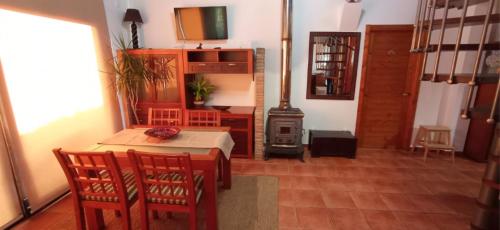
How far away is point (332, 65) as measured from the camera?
11.9 feet

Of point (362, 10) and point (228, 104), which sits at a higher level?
point (362, 10)

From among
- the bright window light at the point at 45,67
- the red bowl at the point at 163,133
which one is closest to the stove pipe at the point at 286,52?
the red bowl at the point at 163,133

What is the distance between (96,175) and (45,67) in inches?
58.3

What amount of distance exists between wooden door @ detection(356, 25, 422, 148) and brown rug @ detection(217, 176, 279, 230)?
200 cm

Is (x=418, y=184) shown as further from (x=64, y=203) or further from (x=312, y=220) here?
(x=64, y=203)

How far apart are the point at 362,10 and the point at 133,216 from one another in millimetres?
3833

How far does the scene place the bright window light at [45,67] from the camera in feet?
6.81

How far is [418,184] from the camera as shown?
2.81m

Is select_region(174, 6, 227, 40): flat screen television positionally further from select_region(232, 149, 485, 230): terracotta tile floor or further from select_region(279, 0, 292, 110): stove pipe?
select_region(232, 149, 485, 230): terracotta tile floor

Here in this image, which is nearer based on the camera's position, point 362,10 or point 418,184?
point 418,184

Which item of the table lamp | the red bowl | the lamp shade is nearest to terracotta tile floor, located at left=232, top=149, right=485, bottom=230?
the red bowl

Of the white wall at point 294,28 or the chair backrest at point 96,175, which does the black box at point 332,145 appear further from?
the chair backrest at point 96,175

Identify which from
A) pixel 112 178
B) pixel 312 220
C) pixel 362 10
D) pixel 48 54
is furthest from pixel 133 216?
pixel 362 10

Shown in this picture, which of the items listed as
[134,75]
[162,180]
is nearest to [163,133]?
[162,180]
